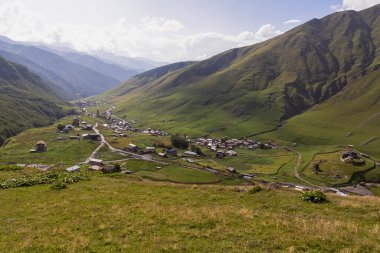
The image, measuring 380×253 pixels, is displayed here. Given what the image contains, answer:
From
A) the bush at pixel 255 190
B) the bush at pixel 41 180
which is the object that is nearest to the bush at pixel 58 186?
the bush at pixel 41 180

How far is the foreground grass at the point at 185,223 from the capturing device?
20.1 metres

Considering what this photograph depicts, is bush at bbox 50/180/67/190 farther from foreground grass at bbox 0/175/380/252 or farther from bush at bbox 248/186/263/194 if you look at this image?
bush at bbox 248/186/263/194

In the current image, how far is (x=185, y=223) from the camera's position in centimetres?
2486

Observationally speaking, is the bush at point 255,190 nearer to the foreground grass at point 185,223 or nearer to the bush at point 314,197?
the foreground grass at point 185,223

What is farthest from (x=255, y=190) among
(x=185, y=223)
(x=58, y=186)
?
(x=58, y=186)

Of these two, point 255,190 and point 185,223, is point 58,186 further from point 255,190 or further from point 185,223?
point 255,190

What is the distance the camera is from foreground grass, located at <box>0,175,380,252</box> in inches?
793

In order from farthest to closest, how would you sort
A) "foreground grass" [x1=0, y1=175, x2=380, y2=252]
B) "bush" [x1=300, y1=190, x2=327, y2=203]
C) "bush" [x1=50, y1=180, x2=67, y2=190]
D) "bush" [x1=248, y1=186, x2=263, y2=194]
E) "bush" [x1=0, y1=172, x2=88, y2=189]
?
"bush" [x1=0, y1=172, x2=88, y2=189] < "bush" [x1=50, y1=180, x2=67, y2=190] < "bush" [x1=248, y1=186, x2=263, y2=194] < "bush" [x1=300, y1=190, x2=327, y2=203] < "foreground grass" [x1=0, y1=175, x2=380, y2=252]

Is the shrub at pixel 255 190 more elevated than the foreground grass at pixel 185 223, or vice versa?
the foreground grass at pixel 185 223

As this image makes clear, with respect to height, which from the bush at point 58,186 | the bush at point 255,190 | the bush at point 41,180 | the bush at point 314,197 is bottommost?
the bush at point 41,180

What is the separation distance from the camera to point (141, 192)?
130ft

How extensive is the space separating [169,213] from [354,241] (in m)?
14.5

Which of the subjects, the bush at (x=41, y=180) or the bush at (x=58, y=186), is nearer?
the bush at (x=58, y=186)

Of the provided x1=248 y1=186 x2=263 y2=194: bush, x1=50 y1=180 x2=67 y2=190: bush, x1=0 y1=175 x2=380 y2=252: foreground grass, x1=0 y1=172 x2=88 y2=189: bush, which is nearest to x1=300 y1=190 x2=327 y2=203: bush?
→ x1=0 y1=175 x2=380 y2=252: foreground grass
